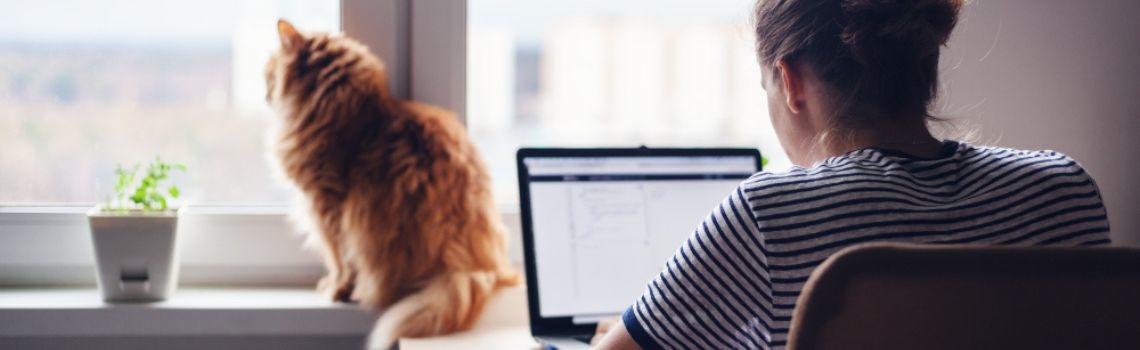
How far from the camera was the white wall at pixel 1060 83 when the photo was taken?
1.47 meters

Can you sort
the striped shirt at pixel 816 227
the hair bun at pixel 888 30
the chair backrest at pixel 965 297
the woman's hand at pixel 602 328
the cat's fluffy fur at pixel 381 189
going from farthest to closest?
the cat's fluffy fur at pixel 381 189
the woman's hand at pixel 602 328
the hair bun at pixel 888 30
the striped shirt at pixel 816 227
the chair backrest at pixel 965 297

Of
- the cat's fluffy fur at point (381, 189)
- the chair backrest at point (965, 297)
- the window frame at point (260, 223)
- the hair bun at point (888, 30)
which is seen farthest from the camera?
the window frame at point (260, 223)

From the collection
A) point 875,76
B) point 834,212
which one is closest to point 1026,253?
point 834,212

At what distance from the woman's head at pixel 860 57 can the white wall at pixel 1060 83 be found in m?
0.69

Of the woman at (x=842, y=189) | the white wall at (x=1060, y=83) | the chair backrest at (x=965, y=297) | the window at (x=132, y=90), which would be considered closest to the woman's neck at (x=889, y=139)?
the woman at (x=842, y=189)

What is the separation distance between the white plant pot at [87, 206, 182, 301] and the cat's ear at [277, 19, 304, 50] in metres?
0.28

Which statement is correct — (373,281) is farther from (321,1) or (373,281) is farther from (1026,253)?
(1026,253)

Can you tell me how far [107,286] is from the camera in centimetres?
131

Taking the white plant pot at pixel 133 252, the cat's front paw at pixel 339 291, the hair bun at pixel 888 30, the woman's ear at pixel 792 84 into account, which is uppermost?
the hair bun at pixel 888 30

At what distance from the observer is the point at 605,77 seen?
1537 mm

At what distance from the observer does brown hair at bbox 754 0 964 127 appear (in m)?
0.79

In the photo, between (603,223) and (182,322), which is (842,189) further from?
(182,322)

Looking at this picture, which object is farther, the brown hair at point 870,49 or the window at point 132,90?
the window at point 132,90

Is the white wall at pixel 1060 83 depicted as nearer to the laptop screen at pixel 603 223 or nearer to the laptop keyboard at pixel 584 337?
the laptop screen at pixel 603 223
